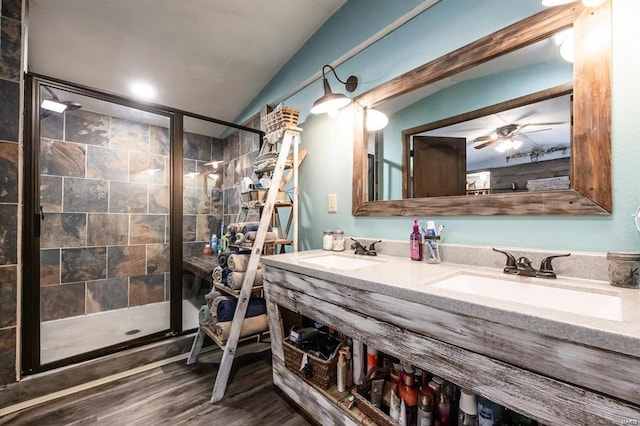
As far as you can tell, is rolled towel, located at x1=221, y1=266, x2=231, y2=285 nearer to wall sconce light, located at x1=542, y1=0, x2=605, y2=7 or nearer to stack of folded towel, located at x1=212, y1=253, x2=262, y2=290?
stack of folded towel, located at x1=212, y1=253, x2=262, y2=290

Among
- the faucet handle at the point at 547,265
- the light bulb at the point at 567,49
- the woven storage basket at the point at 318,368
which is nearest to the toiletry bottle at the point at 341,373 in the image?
the woven storage basket at the point at 318,368

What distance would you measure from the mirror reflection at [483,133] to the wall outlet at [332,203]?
12.7 inches

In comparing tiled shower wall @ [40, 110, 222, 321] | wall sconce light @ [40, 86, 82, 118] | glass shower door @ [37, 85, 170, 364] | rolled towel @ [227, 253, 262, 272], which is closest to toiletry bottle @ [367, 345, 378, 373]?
rolled towel @ [227, 253, 262, 272]

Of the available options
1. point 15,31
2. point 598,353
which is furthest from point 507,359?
point 15,31

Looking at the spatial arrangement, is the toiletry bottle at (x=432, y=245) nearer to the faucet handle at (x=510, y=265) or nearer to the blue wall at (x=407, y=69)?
the blue wall at (x=407, y=69)

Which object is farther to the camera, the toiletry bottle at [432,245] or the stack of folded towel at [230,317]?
the stack of folded towel at [230,317]

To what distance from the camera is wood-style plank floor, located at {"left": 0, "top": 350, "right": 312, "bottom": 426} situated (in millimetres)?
1356

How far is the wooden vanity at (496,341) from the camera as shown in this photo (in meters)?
0.52

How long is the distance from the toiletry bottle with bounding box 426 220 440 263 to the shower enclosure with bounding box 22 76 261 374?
5.91ft

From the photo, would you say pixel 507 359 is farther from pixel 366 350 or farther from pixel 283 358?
pixel 283 358

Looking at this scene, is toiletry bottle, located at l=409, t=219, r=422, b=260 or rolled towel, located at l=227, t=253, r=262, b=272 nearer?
toiletry bottle, located at l=409, t=219, r=422, b=260

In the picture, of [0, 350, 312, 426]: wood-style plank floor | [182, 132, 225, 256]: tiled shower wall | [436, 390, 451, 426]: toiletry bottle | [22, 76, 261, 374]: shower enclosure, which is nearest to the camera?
[436, 390, 451, 426]: toiletry bottle

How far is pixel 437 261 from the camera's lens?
1238 mm

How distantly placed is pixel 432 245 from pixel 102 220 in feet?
10.0
